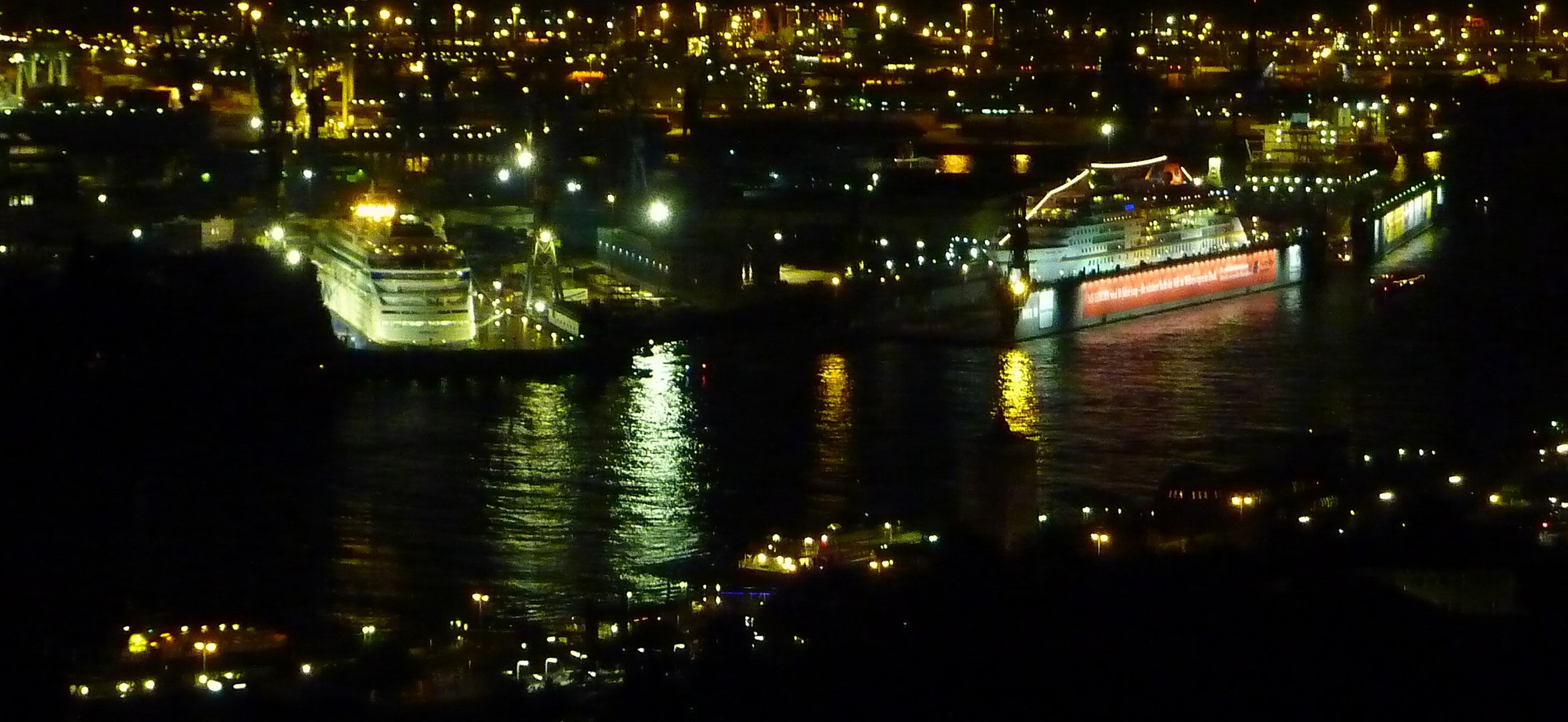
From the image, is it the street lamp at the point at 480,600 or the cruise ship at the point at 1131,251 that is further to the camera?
the cruise ship at the point at 1131,251

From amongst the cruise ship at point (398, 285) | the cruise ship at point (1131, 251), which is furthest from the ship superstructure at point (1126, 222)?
the cruise ship at point (398, 285)

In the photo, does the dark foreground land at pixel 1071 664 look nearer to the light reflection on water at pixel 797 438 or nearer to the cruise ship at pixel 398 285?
the light reflection on water at pixel 797 438

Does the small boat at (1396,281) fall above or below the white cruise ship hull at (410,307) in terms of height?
below

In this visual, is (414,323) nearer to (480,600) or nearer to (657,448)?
(657,448)

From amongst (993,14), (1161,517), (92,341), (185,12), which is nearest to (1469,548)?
(1161,517)

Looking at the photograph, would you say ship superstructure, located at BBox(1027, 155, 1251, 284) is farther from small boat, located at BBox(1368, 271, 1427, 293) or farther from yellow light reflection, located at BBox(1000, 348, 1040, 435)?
yellow light reflection, located at BBox(1000, 348, 1040, 435)
